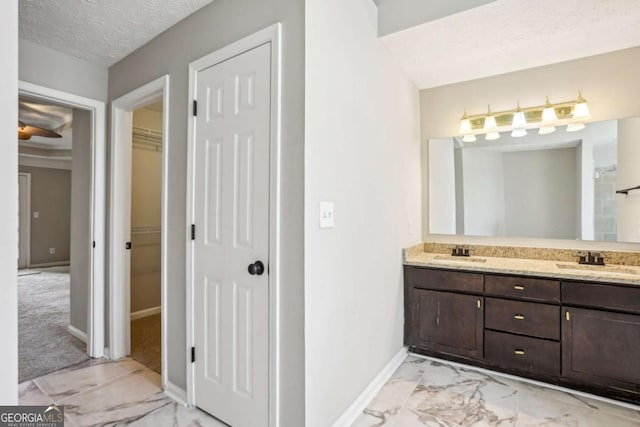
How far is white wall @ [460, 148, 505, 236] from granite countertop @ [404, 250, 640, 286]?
0.29 metres

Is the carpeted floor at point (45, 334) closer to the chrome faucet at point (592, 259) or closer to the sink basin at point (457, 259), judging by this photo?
the sink basin at point (457, 259)

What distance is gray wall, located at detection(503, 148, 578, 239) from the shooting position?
2.61 metres

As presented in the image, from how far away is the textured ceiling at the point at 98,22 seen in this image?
1.94m

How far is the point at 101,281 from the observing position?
268 cm

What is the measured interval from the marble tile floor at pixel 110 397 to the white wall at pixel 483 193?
2.57 meters

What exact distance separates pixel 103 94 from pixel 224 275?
6.97 feet

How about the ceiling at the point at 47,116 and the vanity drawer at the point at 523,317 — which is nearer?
the vanity drawer at the point at 523,317

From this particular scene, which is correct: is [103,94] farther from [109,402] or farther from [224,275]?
[109,402]

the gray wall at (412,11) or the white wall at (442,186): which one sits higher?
the gray wall at (412,11)

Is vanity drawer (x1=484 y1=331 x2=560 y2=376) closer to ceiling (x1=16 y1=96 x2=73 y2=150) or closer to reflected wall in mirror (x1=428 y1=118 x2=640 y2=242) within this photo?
reflected wall in mirror (x1=428 y1=118 x2=640 y2=242)

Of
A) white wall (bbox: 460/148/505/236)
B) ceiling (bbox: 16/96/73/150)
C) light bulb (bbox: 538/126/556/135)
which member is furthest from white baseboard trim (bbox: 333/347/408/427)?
ceiling (bbox: 16/96/73/150)

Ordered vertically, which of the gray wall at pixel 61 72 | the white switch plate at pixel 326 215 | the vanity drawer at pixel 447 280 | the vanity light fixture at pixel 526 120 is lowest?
the vanity drawer at pixel 447 280

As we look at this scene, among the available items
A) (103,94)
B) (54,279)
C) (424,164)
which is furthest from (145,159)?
(54,279)
